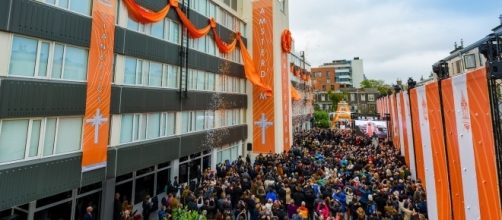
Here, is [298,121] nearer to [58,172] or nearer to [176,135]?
[176,135]

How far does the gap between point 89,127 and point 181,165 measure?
8.01 metres

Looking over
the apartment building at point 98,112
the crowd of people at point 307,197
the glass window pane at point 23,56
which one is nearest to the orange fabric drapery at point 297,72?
the apartment building at point 98,112

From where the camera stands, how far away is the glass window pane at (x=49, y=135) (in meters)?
9.71

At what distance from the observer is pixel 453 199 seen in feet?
31.9

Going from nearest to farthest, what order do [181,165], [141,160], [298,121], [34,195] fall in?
1. [34,195]
2. [141,160]
3. [181,165]
4. [298,121]

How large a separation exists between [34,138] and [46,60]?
8.51 ft

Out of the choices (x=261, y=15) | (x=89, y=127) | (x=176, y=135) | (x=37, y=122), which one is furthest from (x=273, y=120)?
(x=37, y=122)

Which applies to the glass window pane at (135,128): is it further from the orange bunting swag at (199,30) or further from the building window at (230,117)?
the building window at (230,117)

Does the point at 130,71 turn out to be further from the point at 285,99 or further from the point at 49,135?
the point at 285,99

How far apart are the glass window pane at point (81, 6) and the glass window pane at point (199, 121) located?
945 cm

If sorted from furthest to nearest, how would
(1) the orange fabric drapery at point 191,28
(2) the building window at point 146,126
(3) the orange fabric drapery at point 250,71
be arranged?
(3) the orange fabric drapery at point 250,71
(1) the orange fabric drapery at point 191,28
(2) the building window at point 146,126

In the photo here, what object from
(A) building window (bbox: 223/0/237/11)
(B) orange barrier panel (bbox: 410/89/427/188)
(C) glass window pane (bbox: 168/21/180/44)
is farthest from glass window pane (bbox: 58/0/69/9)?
(B) orange barrier panel (bbox: 410/89/427/188)

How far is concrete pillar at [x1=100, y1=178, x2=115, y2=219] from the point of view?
1241cm

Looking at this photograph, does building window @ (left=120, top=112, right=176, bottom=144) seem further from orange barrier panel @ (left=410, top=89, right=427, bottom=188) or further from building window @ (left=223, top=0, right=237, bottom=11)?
orange barrier panel @ (left=410, top=89, right=427, bottom=188)
